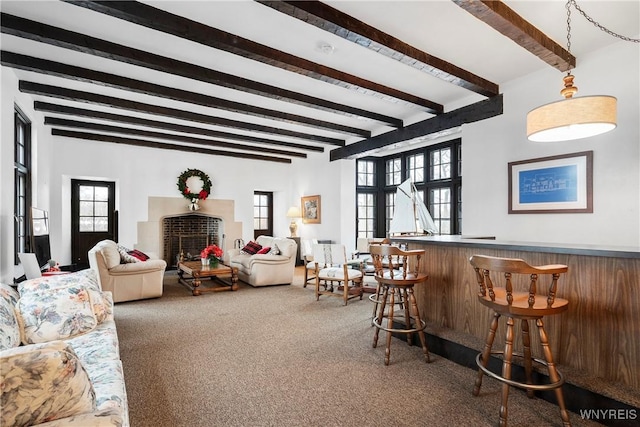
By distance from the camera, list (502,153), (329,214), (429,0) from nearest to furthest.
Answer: (429,0), (502,153), (329,214)

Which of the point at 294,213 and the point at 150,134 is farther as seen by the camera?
the point at 294,213

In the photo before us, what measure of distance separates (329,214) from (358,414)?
5560 millimetres

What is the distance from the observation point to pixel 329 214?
24.3 ft

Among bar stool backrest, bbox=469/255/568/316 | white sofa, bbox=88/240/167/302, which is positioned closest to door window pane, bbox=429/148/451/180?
bar stool backrest, bbox=469/255/568/316

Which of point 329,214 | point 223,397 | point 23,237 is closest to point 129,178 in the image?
point 23,237

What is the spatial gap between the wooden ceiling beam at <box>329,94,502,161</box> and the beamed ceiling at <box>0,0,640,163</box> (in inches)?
0.7

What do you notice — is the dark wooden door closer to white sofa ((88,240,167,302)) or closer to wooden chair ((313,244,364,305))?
white sofa ((88,240,167,302))

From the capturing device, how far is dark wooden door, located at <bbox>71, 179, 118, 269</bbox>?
6.68m

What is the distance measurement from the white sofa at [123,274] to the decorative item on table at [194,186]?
8.82ft

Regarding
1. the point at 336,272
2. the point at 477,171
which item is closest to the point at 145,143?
the point at 336,272

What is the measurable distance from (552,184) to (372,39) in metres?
2.55

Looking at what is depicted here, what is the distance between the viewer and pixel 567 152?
11.6 ft

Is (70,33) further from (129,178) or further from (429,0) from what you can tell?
(129,178)

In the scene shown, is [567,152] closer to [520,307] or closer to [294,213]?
[520,307]
